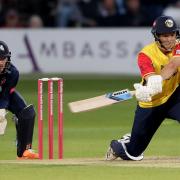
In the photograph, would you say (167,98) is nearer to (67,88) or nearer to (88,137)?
(88,137)

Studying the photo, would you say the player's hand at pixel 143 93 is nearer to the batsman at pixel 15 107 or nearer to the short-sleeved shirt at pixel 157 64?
the short-sleeved shirt at pixel 157 64

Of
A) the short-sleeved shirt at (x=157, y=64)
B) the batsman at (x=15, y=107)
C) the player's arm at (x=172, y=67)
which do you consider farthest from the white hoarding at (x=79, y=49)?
the player's arm at (x=172, y=67)

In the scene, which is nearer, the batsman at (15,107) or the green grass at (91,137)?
the green grass at (91,137)

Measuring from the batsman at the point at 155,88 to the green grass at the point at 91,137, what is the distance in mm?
766

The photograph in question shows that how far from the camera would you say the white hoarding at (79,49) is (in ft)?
71.7

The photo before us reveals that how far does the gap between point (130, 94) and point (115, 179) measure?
67.2 inches

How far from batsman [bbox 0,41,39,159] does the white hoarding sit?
413 inches

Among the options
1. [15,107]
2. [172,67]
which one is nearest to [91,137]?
[15,107]

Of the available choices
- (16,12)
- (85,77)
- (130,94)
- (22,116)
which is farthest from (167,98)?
(16,12)

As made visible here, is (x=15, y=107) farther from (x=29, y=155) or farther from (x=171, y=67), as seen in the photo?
(x=171, y=67)

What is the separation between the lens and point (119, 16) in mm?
22516

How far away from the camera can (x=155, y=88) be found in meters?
10.1

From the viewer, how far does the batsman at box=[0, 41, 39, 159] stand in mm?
10953

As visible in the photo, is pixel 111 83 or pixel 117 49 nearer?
pixel 111 83
